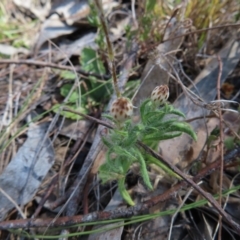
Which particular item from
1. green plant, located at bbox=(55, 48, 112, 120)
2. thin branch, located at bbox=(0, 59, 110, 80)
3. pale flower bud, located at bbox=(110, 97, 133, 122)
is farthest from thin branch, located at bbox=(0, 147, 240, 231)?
thin branch, located at bbox=(0, 59, 110, 80)

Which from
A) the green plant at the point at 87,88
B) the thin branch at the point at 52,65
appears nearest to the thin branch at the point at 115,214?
the green plant at the point at 87,88

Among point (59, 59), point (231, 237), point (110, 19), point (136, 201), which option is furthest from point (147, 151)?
point (110, 19)

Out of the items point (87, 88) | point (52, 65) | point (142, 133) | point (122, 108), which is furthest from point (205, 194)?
point (52, 65)

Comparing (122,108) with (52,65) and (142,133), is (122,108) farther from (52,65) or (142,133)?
(52,65)

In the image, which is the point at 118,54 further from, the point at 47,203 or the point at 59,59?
the point at 47,203

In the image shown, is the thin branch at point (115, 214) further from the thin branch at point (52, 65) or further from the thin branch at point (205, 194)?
the thin branch at point (52, 65)

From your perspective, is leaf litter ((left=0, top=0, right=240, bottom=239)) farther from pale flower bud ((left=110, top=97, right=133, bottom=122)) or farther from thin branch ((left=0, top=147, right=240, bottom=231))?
pale flower bud ((left=110, top=97, right=133, bottom=122))

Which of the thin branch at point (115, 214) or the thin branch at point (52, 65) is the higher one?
the thin branch at point (52, 65)

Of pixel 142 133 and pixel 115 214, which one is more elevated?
pixel 142 133
